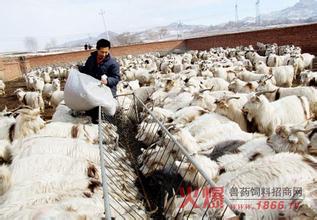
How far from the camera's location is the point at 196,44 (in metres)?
39.0

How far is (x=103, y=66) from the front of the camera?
6426 millimetres

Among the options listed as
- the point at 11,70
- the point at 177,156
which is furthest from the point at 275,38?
the point at 177,156

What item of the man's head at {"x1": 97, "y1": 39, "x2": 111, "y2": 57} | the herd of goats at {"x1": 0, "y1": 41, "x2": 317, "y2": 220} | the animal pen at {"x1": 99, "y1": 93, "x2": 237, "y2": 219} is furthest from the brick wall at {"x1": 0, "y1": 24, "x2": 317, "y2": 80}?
the animal pen at {"x1": 99, "y1": 93, "x2": 237, "y2": 219}

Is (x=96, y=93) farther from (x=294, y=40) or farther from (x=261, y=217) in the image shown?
(x=294, y=40)

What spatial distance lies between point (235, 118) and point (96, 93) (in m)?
2.62

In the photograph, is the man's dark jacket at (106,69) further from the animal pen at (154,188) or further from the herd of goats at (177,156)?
the herd of goats at (177,156)

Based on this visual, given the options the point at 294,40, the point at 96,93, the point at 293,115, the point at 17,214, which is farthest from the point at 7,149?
the point at 294,40

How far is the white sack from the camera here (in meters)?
5.66

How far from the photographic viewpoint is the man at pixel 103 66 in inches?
245

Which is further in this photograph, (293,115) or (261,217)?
(293,115)

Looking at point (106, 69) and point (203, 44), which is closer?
point (106, 69)

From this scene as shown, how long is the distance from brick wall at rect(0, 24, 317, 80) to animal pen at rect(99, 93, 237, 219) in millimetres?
19786

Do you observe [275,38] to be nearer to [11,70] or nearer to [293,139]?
[11,70]

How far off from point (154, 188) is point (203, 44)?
114ft
